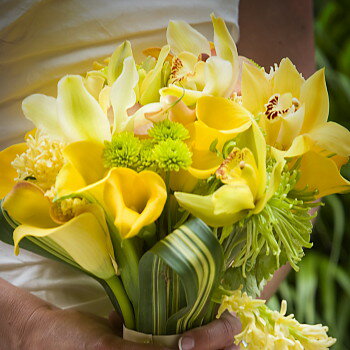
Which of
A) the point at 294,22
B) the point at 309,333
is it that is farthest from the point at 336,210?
the point at 309,333

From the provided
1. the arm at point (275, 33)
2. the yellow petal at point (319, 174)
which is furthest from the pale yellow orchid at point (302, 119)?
the arm at point (275, 33)

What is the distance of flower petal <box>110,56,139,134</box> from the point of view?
0.47 metres

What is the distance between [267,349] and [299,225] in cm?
12

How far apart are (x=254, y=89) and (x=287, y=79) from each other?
0.10ft

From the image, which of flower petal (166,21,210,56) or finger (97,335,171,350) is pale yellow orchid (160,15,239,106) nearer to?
flower petal (166,21,210,56)

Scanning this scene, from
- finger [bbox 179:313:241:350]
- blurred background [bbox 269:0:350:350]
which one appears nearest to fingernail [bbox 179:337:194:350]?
finger [bbox 179:313:241:350]

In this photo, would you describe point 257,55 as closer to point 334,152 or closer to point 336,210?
A: point 334,152

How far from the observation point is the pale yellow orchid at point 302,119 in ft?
1.61

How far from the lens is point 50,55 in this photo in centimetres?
68

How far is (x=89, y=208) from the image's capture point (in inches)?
18.3

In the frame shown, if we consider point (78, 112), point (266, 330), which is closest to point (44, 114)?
point (78, 112)

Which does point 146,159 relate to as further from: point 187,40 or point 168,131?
point 187,40

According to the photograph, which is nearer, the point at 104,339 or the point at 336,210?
the point at 104,339

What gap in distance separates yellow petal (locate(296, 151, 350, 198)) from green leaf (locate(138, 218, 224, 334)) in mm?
105
